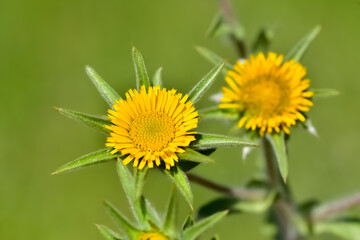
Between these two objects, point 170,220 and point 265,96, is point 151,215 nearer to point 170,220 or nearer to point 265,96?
point 170,220

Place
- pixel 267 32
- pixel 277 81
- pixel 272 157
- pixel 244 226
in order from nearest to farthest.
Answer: pixel 277 81, pixel 272 157, pixel 267 32, pixel 244 226

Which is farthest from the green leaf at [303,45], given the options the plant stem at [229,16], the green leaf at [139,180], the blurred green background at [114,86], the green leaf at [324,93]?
the blurred green background at [114,86]

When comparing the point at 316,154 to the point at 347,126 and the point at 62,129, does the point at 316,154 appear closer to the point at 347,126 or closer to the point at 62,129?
the point at 347,126

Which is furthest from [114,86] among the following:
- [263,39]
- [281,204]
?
[281,204]

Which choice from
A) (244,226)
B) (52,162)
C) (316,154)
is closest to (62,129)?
(52,162)

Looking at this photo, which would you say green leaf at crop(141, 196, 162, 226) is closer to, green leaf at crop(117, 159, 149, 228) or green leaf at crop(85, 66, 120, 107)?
green leaf at crop(117, 159, 149, 228)

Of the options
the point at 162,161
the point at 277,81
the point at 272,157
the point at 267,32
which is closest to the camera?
the point at 162,161

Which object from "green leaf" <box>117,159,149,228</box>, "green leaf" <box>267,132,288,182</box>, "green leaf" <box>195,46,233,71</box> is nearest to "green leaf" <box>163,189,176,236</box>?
"green leaf" <box>117,159,149,228</box>
